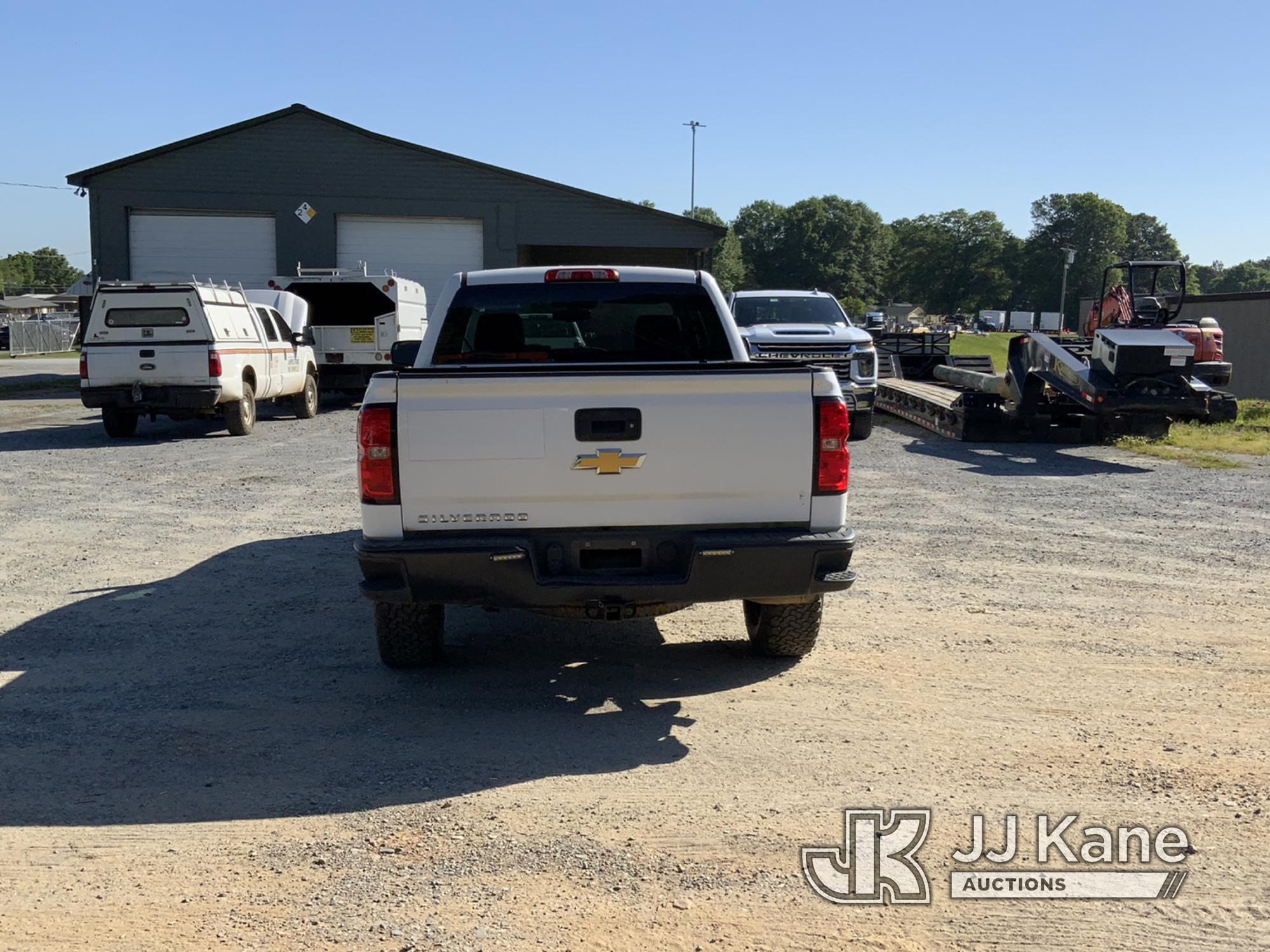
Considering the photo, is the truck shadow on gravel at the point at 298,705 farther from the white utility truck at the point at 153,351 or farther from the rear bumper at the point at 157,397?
the white utility truck at the point at 153,351

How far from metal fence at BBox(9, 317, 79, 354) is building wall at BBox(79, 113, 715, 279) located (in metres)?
25.9

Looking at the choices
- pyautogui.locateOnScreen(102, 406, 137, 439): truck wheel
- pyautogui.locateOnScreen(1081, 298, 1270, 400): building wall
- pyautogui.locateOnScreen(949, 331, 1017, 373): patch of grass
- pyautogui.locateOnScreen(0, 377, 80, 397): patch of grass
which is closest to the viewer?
pyautogui.locateOnScreen(102, 406, 137, 439): truck wheel

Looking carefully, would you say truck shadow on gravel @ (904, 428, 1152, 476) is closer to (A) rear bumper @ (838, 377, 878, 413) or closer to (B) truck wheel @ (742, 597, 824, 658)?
(A) rear bumper @ (838, 377, 878, 413)

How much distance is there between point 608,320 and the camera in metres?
6.98

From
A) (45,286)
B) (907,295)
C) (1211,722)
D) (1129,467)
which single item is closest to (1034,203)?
(907,295)

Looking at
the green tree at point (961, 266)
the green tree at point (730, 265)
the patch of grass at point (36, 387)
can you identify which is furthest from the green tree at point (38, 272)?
the patch of grass at point (36, 387)

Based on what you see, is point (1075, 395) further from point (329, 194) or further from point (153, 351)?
point (329, 194)

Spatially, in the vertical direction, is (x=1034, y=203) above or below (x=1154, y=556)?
above

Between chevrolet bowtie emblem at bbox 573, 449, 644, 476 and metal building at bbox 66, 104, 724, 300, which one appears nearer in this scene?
chevrolet bowtie emblem at bbox 573, 449, 644, 476

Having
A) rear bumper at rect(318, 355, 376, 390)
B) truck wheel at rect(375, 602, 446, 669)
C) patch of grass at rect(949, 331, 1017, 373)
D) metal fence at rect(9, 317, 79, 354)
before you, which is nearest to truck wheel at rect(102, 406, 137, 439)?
rear bumper at rect(318, 355, 376, 390)

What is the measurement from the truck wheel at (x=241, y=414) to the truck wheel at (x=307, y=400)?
9.52 feet

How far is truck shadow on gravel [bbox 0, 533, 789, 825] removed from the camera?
4480 mm

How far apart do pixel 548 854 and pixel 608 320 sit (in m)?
3.79

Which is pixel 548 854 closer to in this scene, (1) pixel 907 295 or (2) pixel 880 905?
(2) pixel 880 905
